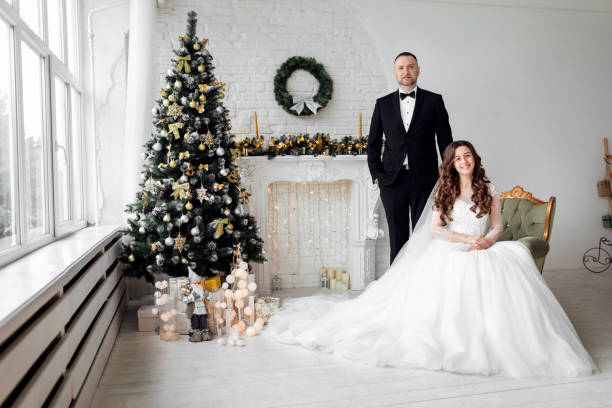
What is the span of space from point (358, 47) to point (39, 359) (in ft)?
13.3

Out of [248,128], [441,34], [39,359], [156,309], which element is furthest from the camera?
[441,34]

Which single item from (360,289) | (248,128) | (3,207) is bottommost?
(360,289)

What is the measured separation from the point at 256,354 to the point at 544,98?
432 centimetres

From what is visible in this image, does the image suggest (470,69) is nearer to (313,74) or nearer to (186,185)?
(313,74)

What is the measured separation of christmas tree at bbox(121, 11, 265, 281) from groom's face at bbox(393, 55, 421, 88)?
134 centimetres

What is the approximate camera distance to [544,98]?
16.8 feet

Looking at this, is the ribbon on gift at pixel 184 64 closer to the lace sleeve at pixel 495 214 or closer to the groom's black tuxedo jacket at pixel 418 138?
the groom's black tuxedo jacket at pixel 418 138

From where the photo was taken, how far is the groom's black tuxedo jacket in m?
3.25

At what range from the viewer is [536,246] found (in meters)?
3.04

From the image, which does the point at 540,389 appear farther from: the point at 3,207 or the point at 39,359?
the point at 3,207

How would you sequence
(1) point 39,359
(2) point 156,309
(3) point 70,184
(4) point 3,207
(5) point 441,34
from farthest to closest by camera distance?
(5) point 441,34 → (3) point 70,184 → (2) point 156,309 → (4) point 3,207 → (1) point 39,359

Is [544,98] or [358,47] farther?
[544,98]

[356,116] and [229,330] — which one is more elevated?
[356,116]

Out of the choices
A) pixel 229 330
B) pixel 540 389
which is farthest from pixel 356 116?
pixel 540 389
